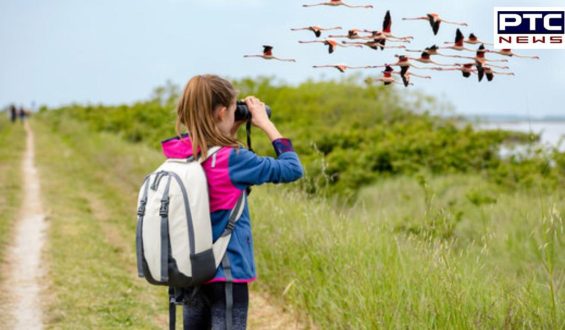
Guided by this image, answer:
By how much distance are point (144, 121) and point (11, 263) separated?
15033mm

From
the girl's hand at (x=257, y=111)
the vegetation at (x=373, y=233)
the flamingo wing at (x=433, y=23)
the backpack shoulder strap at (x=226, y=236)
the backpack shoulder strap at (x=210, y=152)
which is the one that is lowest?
the vegetation at (x=373, y=233)

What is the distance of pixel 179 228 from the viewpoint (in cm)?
333

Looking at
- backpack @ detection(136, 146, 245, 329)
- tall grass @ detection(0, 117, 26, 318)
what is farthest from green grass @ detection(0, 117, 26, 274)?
backpack @ detection(136, 146, 245, 329)

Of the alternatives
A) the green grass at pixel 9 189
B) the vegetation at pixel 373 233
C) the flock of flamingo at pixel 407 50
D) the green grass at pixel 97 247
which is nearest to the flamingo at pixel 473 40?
the flock of flamingo at pixel 407 50

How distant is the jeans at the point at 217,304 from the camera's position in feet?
11.5

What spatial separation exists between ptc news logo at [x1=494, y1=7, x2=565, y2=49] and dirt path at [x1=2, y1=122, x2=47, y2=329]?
4359mm

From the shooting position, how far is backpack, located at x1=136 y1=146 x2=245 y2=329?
3326 mm

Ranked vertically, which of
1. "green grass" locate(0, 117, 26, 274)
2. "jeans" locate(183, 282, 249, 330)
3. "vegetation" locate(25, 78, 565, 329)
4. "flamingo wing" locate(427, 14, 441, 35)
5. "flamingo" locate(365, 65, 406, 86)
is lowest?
"green grass" locate(0, 117, 26, 274)

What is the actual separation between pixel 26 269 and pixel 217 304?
542 cm

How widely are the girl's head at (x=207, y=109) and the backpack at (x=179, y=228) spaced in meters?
0.06

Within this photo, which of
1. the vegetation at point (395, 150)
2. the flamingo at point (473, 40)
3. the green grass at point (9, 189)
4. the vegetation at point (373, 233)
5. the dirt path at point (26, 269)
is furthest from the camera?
the vegetation at point (395, 150)

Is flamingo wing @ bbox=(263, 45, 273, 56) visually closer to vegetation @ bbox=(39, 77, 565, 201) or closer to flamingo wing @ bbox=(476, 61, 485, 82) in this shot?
flamingo wing @ bbox=(476, 61, 485, 82)

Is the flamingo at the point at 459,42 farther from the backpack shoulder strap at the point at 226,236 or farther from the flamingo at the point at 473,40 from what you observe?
the backpack shoulder strap at the point at 226,236

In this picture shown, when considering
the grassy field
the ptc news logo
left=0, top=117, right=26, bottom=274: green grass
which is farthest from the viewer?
left=0, top=117, right=26, bottom=274: green grass
